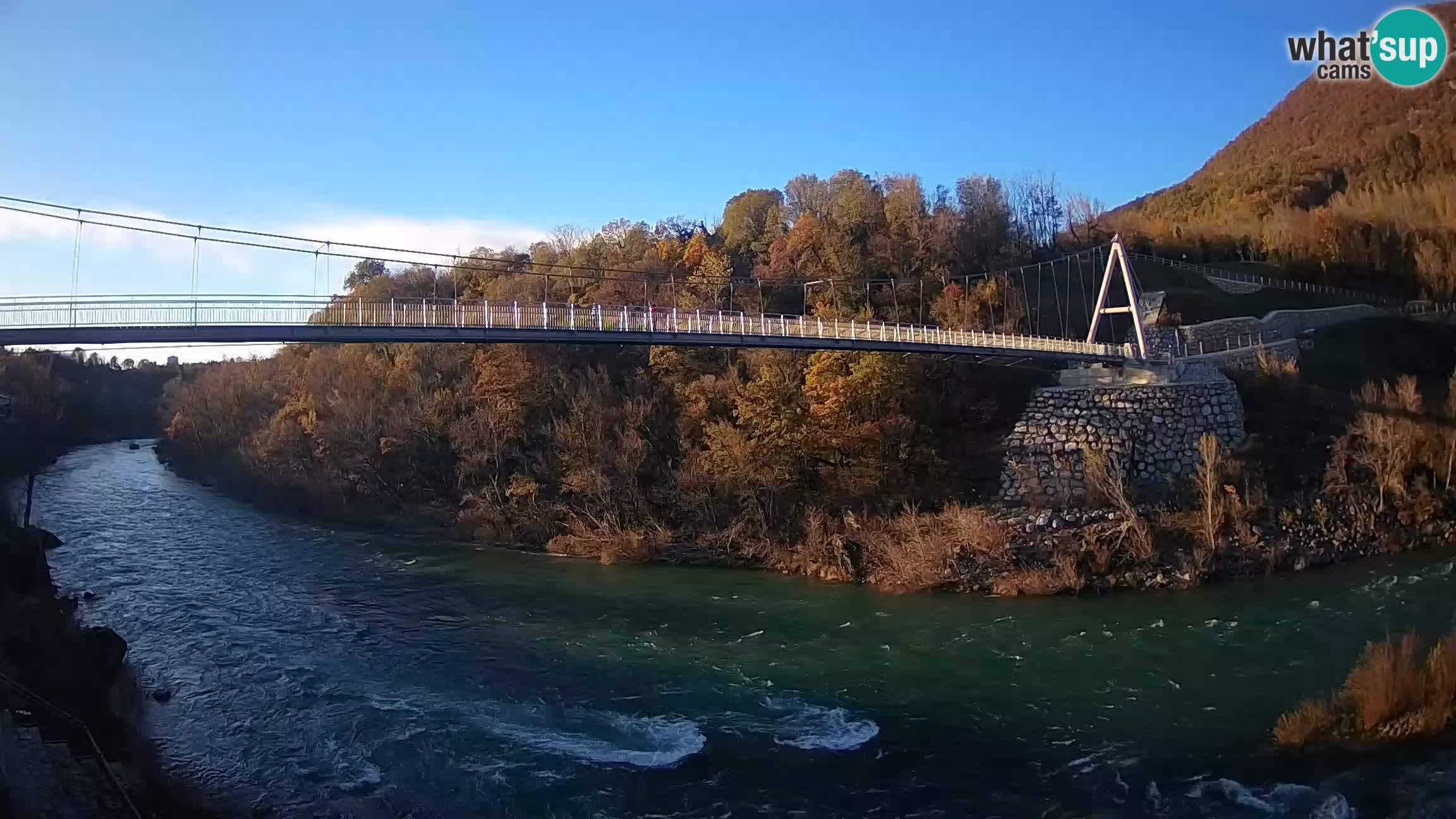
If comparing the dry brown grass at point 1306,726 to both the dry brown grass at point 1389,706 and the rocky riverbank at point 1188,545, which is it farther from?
the rocky riverbank at point 1188,545

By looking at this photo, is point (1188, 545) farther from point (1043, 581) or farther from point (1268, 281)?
point (1268, 281)

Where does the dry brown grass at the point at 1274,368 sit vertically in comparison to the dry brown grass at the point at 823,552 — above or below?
above

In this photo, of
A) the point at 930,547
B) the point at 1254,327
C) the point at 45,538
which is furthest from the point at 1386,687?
the point at 45,538

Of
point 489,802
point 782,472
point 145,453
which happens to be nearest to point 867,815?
point 489,802

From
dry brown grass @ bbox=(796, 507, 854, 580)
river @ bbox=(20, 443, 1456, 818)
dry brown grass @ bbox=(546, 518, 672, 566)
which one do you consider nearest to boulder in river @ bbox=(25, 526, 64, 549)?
river @ bbox=(20, 443, 1456, 818)

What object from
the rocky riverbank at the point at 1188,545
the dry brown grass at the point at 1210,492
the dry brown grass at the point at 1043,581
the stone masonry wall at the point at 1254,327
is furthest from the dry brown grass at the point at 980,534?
the stone masonry wall at the point at 1254,327

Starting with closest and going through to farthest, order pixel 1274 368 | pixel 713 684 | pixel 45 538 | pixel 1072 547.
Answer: pixel 713 684 < pixel 1072 547 < pixel 45 538 < pixel 1274 368
